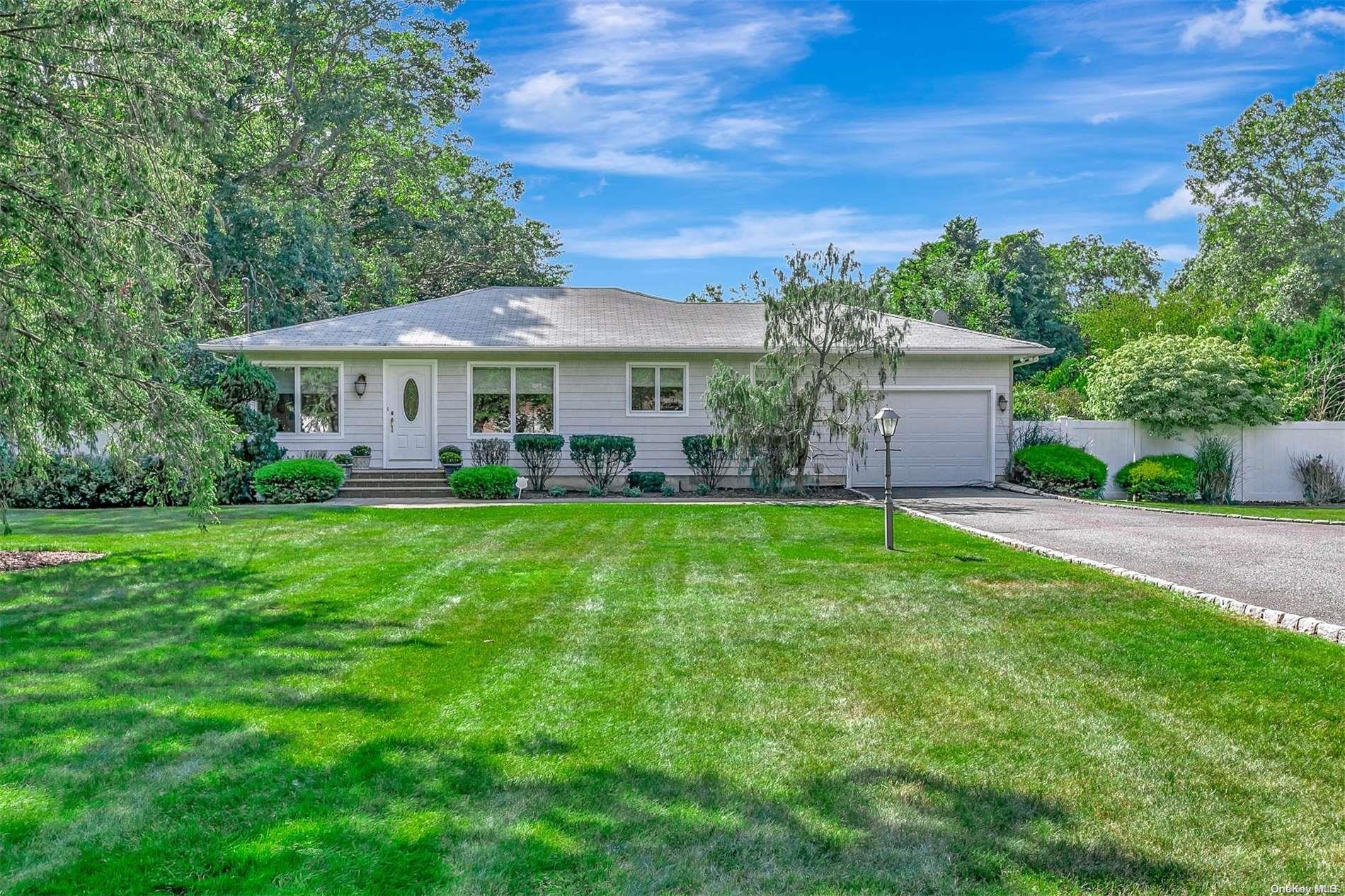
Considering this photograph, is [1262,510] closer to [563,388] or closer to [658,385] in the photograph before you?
[658,385]

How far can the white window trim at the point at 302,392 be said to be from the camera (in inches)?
632

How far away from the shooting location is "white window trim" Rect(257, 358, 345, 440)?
52.6ft

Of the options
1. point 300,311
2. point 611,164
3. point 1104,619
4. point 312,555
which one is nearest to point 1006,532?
point 1104,619

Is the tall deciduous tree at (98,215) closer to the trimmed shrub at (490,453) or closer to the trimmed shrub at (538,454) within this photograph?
the trimmed shrub at (538,454)

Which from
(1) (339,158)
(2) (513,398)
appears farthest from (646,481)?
(1) (339,158)

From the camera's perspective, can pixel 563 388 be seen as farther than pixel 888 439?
Yes

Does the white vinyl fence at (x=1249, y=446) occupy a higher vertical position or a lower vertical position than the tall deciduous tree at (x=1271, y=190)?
lower

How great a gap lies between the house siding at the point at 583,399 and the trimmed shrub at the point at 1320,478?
5.85 meters

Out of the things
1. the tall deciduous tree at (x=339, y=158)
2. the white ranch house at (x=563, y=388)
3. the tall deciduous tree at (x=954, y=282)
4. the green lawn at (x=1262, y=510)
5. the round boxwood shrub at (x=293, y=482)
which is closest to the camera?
the green lawn at (x=1262, y=510)

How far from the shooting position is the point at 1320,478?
16.5 m

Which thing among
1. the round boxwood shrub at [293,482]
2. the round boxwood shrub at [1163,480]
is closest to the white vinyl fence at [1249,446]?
the round boxwood shrub at [1163,480]

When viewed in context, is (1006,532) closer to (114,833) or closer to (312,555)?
(312,555)

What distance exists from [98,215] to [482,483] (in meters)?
8.07

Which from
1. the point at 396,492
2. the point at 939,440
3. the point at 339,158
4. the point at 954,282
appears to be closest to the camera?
the point at 396,492
